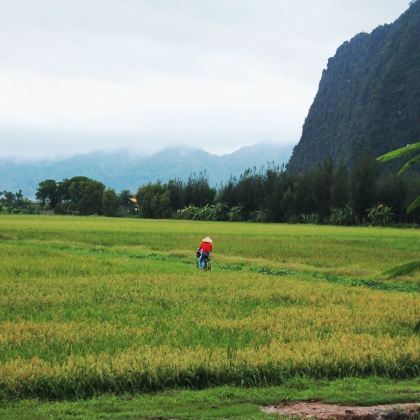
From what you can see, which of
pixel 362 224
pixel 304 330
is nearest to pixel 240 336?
pixel 304 330

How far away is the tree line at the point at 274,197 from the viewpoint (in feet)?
217

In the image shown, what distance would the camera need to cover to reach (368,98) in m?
146

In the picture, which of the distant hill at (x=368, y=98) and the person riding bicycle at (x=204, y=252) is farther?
the distant hill at (x=368, y=98)

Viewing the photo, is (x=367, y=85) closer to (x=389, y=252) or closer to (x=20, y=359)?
(x=389, y=252)

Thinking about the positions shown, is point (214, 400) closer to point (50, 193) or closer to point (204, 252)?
point (204, 252)

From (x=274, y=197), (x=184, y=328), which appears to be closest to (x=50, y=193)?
(x=274, y=197)

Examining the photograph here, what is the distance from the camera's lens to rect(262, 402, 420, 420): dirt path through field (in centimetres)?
531

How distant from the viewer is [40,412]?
17.7ft

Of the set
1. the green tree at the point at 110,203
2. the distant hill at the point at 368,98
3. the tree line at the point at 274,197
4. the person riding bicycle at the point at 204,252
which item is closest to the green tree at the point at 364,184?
the tree line at the point at 274,197

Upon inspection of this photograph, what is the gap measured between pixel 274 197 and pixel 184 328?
67395 millimetres

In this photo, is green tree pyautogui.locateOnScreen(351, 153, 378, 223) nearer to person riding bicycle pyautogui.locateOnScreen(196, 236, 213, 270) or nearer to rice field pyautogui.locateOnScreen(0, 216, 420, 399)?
rice field pyautogui.locateOnScreen(0, 216, 420, 399)

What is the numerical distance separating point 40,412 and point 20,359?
5.90 feet

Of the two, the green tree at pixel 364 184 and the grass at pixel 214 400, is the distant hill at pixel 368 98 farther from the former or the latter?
the grass at pixel 214 400

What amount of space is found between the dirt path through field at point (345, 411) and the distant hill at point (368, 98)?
373ft
